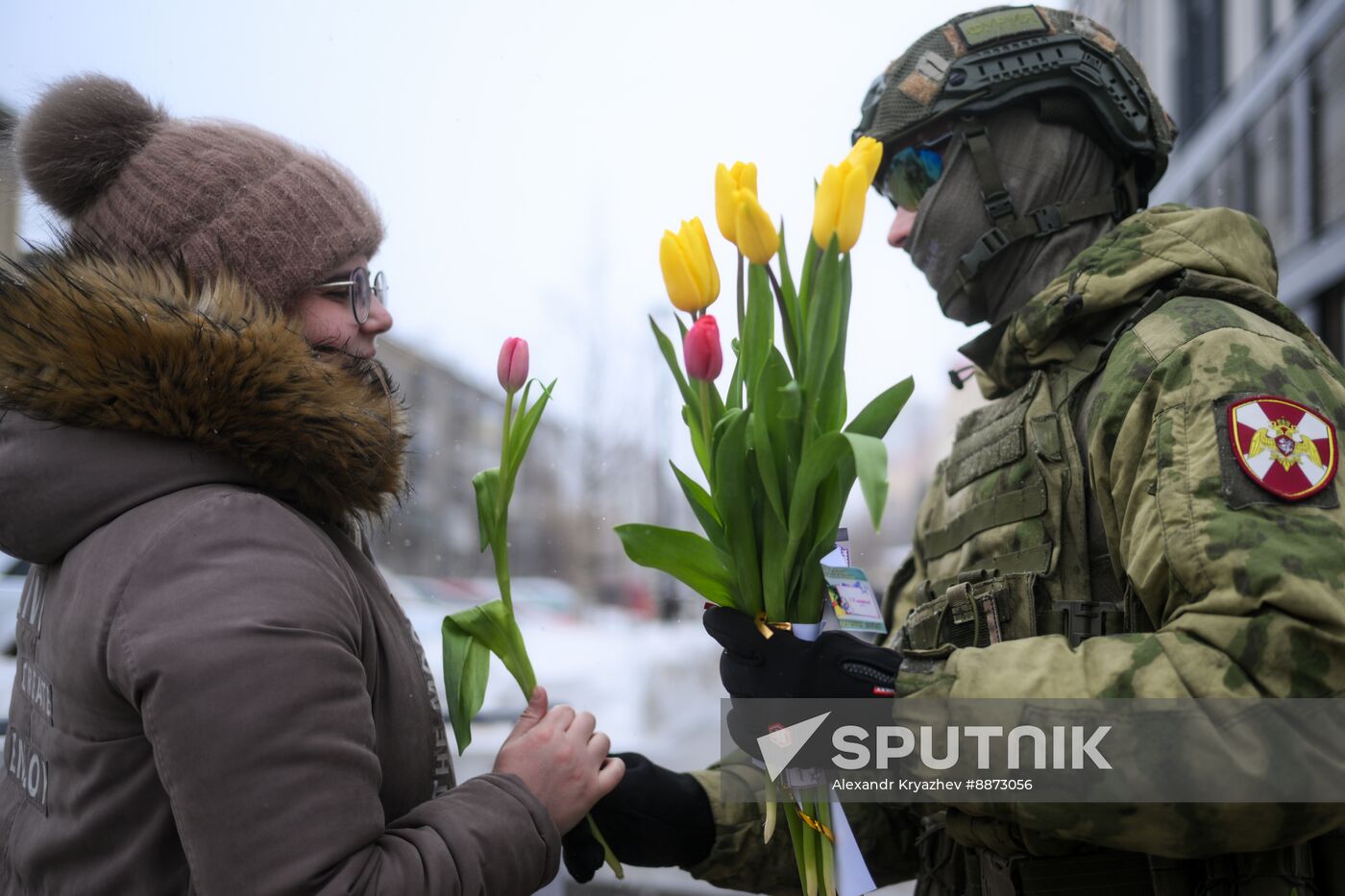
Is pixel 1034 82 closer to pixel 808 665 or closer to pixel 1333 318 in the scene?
pixel 808 665

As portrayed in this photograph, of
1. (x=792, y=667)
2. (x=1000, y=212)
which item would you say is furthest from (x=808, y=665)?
(x=1000, y=212)

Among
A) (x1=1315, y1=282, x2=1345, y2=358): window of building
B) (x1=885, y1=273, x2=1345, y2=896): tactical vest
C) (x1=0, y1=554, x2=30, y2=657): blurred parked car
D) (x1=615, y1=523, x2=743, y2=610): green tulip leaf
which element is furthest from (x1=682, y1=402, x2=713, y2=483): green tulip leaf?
(x1=0, y1=554, x2=30, y2=657): blurred parked car

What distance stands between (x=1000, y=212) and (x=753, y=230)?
0.88 meters

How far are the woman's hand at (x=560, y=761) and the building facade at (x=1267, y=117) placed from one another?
3126mm

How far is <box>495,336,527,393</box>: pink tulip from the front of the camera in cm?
167

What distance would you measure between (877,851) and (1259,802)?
3.07ft

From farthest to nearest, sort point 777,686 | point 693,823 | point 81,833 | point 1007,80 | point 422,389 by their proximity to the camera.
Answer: point 422,389 < point 1007,80 < point 693,823 < point 777,686 < point 81,833

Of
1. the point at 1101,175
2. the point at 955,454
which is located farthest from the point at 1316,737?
the point at 1101,175

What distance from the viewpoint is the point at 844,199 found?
1447mm

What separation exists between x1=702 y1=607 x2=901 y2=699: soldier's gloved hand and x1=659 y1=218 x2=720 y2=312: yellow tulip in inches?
19.7

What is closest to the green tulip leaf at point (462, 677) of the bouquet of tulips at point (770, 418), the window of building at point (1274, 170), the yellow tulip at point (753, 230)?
the bouquet of tulips at point (770, 418)

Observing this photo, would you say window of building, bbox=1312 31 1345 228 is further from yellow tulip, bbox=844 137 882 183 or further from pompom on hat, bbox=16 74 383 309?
pompom on hat, bbox=16 74 383 309

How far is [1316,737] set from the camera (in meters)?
1.33

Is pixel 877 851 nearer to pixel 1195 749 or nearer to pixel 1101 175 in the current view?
pixel 1195 749
